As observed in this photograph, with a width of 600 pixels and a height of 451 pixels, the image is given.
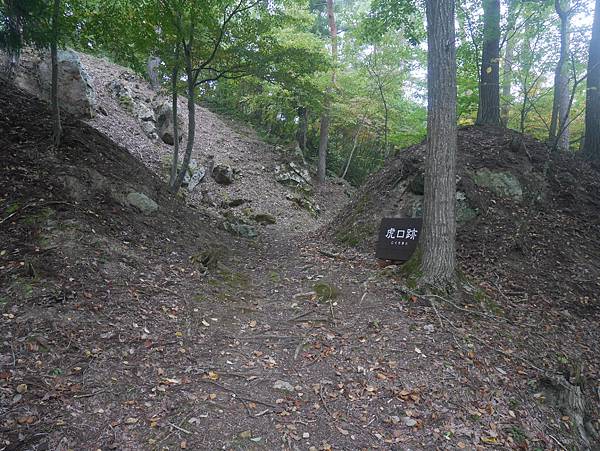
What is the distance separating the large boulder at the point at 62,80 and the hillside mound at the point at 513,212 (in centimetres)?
701

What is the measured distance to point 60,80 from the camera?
927 cm

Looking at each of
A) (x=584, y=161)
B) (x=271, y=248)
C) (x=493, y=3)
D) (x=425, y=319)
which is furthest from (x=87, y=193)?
(x=584, y=161)

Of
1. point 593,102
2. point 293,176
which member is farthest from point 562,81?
point 293,176

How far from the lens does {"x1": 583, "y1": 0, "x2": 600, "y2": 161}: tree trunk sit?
7807 mm

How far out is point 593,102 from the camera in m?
8.33

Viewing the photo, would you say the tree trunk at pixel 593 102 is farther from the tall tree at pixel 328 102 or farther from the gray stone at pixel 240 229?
the gray stone at pixel 240 229

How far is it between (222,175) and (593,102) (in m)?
9.40

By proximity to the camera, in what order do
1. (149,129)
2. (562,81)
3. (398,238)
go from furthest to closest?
(149,129) < (562,81) < (398,238)

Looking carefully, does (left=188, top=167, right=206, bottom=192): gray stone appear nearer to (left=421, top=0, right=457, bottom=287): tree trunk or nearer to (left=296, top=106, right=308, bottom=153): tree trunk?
(left=296, top=106, right=308, bottom=153): tree trunk

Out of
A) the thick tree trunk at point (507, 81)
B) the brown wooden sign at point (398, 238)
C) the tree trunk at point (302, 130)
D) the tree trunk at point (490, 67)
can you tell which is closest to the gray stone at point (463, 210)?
the brown wooden sign at point (398, 238)

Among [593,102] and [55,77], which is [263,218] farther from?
[593,102]

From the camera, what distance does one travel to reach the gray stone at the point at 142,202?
6523 millimetres

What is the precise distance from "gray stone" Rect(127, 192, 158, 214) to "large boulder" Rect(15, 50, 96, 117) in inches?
159

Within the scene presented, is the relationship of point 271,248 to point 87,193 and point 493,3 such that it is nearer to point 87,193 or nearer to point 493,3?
point 87,193
